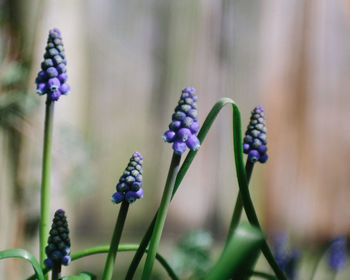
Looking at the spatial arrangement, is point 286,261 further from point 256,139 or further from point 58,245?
point 58,245

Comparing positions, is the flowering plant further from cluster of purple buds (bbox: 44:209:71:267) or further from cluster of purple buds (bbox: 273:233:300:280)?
cluster of purple buds (bbox: 273:233:300:280)

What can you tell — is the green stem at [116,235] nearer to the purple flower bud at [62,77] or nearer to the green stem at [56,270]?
the green stem at [56,270]

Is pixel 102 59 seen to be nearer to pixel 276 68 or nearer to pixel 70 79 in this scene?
pixel 70 79

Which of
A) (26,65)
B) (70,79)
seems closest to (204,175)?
(70,79)

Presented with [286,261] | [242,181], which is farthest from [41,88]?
[286,261]

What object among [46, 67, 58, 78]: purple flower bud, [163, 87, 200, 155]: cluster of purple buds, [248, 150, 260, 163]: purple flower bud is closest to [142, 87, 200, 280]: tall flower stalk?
[163, 87, 200, 155]: cluster of purple buds

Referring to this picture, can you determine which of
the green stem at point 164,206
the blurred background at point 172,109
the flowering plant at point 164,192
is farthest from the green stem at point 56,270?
the blurred background at point 172,109
